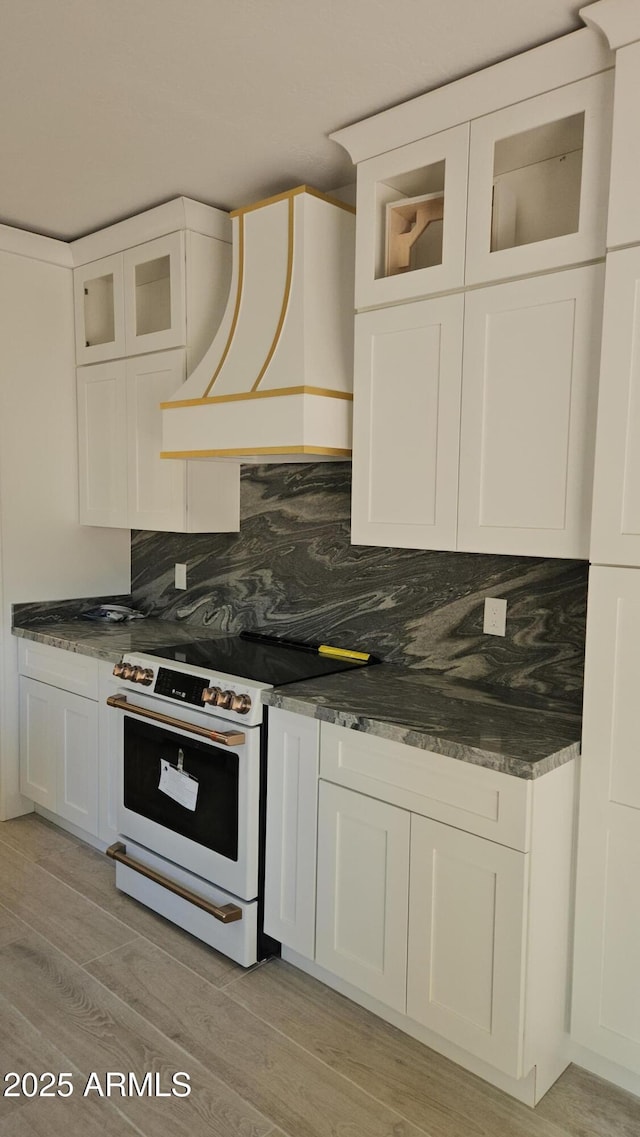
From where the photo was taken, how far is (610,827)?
1.78 meters

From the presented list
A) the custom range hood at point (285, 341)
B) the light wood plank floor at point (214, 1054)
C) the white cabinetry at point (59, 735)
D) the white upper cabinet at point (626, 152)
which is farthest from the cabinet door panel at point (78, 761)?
the white upper cabinet at point (626, 152)

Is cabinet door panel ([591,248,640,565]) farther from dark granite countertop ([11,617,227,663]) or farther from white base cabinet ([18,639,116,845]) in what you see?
white base cabinet ([18,639,116,845])

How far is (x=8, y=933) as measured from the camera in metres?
2.49

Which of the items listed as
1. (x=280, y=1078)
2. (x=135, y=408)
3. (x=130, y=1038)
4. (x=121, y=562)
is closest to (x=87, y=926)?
(x=130, y=1038)

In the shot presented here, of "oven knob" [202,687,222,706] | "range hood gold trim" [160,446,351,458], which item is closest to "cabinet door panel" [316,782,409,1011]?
"oven knob" [202,687,222,706]

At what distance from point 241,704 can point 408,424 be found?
0.96 metres

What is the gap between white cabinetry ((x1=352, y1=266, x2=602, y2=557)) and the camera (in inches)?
72.1

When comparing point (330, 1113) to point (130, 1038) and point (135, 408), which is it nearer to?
point (130, 1038)

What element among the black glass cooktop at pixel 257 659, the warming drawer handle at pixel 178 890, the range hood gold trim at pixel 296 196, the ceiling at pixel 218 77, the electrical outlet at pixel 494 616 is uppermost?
the ceiling at pixel 218 77

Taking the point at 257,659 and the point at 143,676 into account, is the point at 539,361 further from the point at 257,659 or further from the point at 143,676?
the point at 143,676

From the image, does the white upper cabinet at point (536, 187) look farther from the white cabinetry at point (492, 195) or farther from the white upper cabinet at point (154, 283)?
the white upper cabinet at point (154, 283)

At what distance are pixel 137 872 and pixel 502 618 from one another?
1541mm

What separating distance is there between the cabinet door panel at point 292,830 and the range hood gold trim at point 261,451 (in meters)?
0.79

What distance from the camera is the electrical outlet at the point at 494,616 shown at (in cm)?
233
